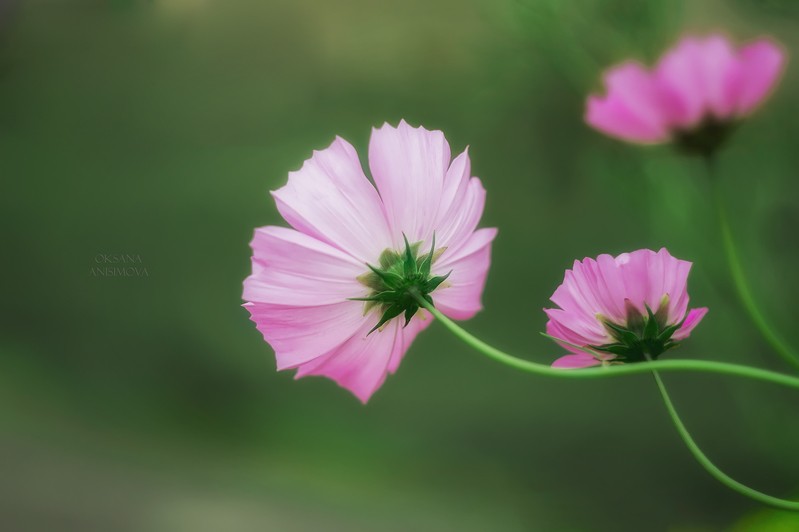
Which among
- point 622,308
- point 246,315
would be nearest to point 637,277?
point 622,308

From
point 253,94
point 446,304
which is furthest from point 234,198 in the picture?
point 446,304

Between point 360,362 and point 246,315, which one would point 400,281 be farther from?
point 246,315

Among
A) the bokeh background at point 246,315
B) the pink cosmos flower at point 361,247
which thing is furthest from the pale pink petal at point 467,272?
the bokeh background at point 246,315

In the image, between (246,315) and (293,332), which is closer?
(293,332)

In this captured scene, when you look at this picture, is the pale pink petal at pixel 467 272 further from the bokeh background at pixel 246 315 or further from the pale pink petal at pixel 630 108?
the bokeh background at pixel 246 315

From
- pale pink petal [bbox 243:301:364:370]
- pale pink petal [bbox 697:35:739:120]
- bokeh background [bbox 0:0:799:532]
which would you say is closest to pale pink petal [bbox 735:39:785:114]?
pale pink petal [bbox 697:35:739:120]

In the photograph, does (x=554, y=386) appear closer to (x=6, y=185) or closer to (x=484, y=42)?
(x=484, y=42)

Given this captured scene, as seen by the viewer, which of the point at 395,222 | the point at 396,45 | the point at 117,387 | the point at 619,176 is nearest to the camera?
the point at 395,222
